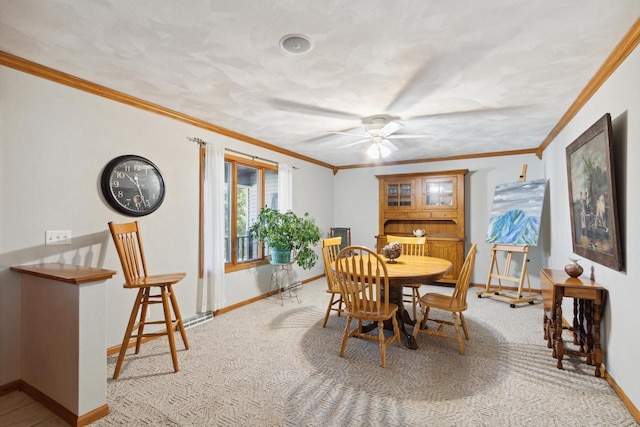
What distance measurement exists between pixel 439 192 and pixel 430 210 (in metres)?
0.35

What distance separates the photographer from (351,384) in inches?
92.4

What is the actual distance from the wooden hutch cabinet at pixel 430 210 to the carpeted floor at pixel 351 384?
216 cm

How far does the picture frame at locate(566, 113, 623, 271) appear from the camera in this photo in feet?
7.20

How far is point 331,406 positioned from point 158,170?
266 cm

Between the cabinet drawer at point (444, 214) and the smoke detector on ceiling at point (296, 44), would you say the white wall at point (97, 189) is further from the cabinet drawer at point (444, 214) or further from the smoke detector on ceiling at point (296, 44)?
the smoke detector on ceiling at point (296, 44)

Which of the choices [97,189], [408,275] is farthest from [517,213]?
[97,189]

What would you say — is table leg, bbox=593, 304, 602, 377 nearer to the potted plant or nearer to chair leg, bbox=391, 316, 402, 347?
chair leg, bbox=391, 316, 402, 347

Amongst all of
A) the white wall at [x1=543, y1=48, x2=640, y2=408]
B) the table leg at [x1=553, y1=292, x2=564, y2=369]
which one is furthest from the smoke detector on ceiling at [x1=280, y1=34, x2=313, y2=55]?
the table leg at [x1=553, y1=292, x2=564, y2=369]

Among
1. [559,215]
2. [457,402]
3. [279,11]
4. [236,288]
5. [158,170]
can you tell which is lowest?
[457,402]

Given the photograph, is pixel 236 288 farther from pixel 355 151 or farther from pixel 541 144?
pixel 541 144

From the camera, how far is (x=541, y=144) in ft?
15.9


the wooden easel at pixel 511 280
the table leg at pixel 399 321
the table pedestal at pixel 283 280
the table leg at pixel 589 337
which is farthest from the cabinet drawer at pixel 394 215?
the table leg at pixel 589 337

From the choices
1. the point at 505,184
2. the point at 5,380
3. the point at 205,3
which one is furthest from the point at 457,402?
the point at 505,184

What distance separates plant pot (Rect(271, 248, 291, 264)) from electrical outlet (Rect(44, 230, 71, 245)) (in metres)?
2.31
